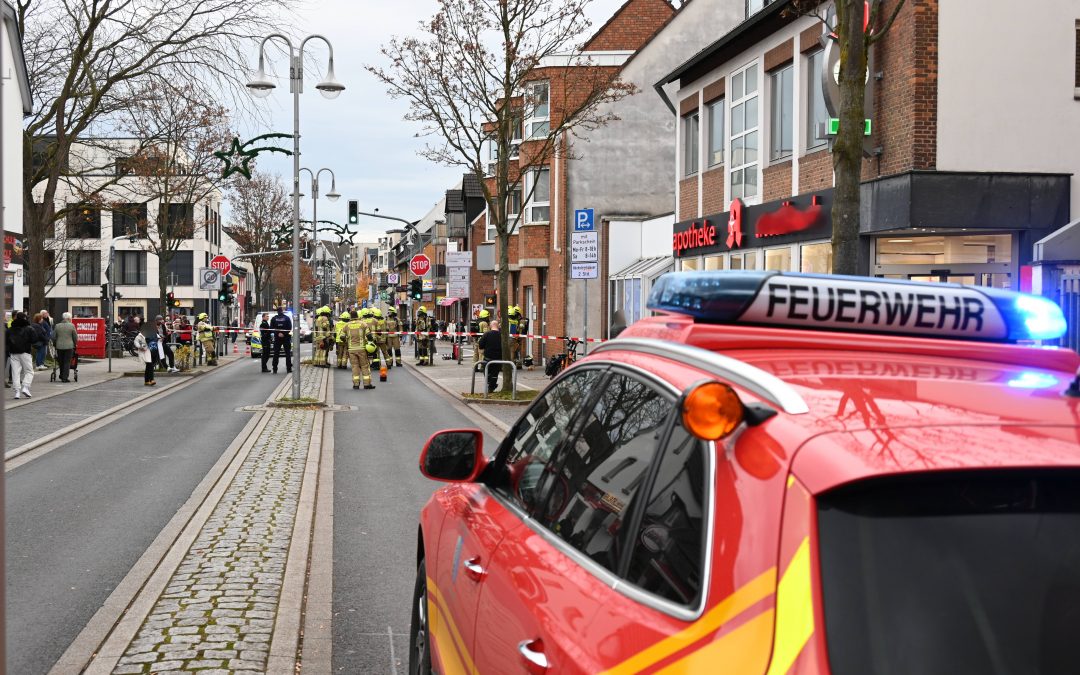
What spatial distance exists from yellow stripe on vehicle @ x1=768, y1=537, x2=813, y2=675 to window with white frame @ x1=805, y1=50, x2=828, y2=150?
1900 cm

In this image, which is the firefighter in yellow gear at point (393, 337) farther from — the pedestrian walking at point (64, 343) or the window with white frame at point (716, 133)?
the window with white frame at point (716, 133)

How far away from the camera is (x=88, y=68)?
93.9 feet

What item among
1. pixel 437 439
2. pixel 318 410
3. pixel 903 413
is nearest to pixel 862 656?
pixel 903 413

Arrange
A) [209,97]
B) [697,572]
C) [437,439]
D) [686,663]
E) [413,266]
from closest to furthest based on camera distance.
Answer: [686,663], [697,572], [437,439], [209,97], [413,266]

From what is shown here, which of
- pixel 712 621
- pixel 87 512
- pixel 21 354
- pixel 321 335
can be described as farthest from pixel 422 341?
pixel 712 621

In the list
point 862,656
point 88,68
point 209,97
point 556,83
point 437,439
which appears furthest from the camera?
point 556,83

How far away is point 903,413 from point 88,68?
29.8 meters

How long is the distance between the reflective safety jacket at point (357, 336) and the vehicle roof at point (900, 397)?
2379cm

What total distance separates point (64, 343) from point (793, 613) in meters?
29.6

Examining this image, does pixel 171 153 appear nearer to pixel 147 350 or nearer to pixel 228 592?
pixel 147 350

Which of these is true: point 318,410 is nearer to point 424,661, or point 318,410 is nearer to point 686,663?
point 424,661

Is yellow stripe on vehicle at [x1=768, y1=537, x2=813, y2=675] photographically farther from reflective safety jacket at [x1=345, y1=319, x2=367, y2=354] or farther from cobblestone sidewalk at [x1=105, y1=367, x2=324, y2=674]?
reflective safety jacket at [x1=345, y1=319, x2=367, y2=354]

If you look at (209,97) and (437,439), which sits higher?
(209,97)

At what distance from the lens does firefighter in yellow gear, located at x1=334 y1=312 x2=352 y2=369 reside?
31181 millimetres
